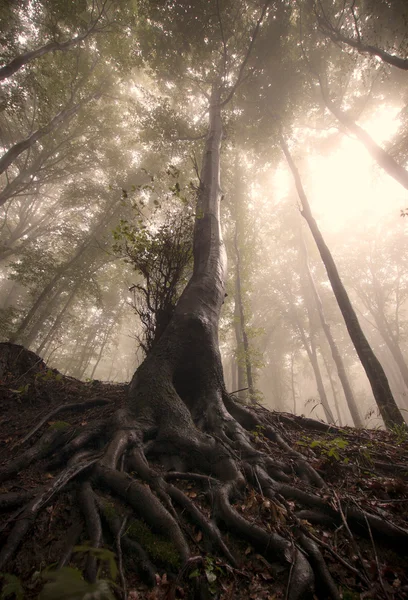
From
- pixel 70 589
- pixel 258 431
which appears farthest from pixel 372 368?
pixel 70 589

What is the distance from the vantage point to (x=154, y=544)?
60.9 inches

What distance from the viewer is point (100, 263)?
14.5 metres

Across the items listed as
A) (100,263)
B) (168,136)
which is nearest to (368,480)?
(168,136)

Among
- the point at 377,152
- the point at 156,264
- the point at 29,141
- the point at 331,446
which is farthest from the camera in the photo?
the point at 377,152

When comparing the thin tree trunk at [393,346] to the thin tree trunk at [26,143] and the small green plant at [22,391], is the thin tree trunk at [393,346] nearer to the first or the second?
the small green plant at [22,391]

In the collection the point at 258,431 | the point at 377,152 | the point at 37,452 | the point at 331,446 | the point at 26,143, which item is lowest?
the point at 37,452

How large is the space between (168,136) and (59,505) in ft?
33.0

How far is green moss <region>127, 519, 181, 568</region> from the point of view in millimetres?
1471

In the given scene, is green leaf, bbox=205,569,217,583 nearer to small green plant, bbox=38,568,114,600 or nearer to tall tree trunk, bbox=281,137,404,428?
small green plant, bbox=38,568,114,600

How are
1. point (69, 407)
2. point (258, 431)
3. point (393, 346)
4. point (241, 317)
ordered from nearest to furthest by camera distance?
point (258, 431), point (69, 407), point (241, 317), point (393, 346)

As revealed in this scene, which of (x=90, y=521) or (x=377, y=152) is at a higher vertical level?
(x=377, y=152)

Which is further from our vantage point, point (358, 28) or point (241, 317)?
point (241, 317)

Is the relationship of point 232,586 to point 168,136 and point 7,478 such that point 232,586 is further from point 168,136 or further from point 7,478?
point 168,136

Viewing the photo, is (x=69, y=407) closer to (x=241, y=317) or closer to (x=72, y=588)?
(x=72, y=588)
